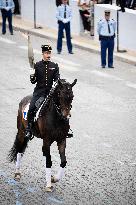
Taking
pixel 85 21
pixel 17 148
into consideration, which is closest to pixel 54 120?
pixel 17 148

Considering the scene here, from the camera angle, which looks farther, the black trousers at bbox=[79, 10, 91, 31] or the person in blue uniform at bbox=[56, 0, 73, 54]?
the black trousers at bbox=[79, 10, 91, 31]

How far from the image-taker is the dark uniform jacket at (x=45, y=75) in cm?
1306

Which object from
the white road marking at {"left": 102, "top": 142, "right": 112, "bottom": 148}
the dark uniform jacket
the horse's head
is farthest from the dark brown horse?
the white road marking at {"left": 102, "top": 142, "right": 112, "bottom": 148}

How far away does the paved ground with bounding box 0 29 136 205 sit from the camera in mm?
12891

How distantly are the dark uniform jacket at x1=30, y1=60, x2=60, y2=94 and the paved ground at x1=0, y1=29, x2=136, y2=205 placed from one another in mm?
1792

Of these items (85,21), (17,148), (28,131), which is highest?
(28,131)

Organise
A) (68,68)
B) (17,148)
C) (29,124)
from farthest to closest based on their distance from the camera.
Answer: (68,68)
(17,148)
(29,124)

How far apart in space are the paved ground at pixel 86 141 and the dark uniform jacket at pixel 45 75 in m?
1.79

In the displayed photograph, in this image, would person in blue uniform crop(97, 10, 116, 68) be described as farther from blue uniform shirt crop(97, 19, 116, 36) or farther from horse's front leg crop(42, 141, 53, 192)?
horse's front leg crop(42, 141, 53, 192)

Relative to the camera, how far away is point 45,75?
515 inches

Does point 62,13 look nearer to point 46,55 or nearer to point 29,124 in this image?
point 46,55

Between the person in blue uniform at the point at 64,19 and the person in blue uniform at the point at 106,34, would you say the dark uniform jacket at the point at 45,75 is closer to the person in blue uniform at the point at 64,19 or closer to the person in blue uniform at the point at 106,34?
the person in blue uniform at the point at 106,34

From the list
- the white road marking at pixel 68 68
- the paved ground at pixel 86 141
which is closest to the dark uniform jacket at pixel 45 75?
the paved ground at pixel 86 141

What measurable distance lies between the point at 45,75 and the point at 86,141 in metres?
3.50
